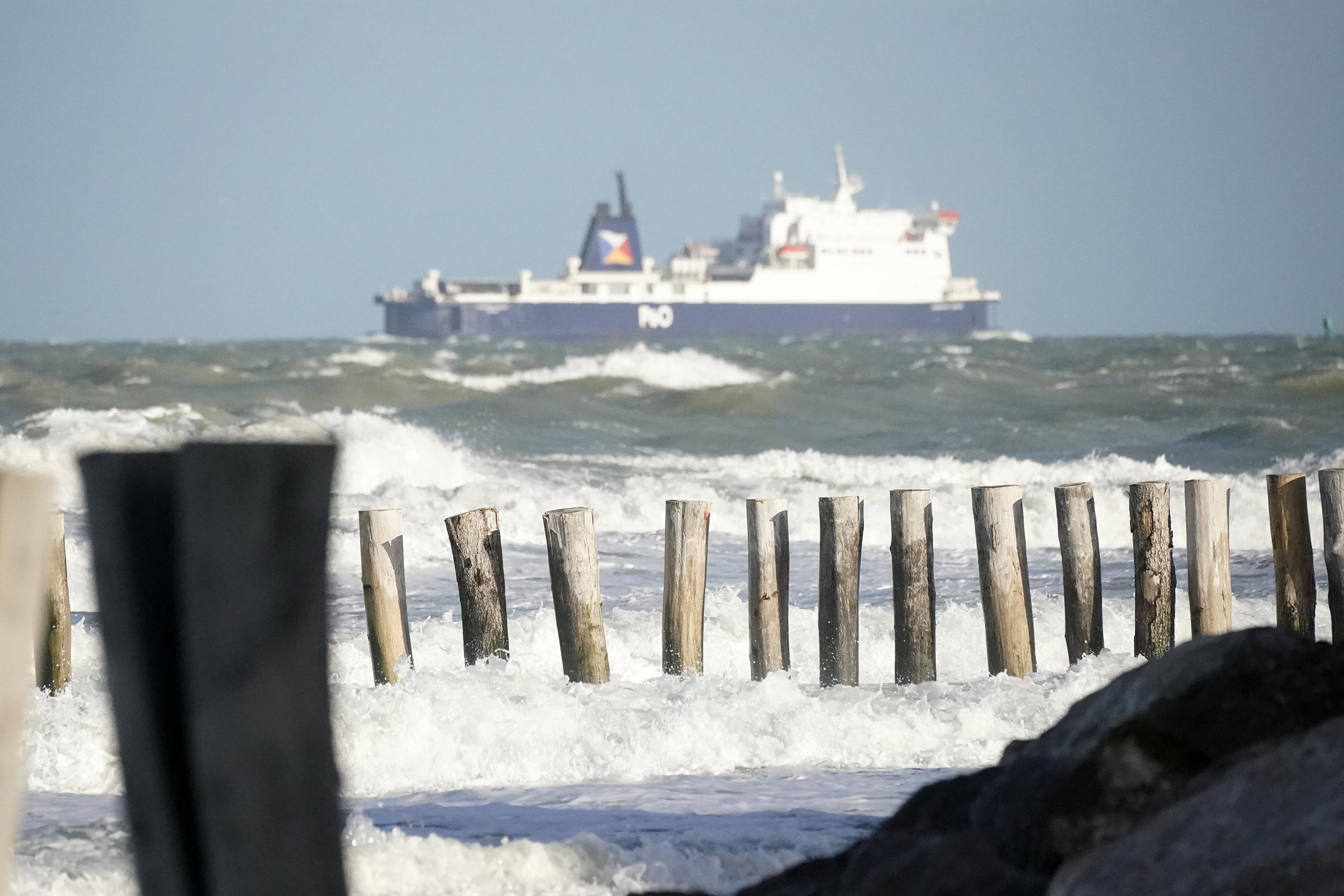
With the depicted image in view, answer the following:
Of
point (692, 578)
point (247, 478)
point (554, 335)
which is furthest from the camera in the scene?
point (554, 335)

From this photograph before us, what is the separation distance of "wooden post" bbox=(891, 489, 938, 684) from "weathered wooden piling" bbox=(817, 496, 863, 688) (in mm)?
155

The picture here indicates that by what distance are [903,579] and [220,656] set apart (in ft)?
13.7

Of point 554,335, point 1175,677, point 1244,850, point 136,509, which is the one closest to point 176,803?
point 136,509

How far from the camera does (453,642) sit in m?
6.28

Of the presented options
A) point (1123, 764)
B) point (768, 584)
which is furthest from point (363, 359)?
point (1123, 764)

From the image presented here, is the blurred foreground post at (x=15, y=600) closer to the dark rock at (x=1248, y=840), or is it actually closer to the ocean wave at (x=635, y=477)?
the dark rock at (x=1248, y=840)

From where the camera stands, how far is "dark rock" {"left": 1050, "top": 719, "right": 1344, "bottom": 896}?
69.1 inches

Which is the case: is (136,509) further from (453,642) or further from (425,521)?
(425,521)

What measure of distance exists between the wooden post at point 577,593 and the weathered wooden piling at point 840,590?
889 millimetres

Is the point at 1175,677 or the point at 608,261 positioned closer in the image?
the point at 1175,677

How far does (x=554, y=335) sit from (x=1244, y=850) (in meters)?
68.3

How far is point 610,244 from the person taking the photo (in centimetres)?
7344

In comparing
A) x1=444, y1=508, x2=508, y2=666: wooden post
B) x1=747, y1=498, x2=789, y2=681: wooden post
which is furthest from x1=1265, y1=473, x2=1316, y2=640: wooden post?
x1=444, y1=508, x2=508, y2=666: wooden post

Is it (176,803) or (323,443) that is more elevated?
(323,443)
